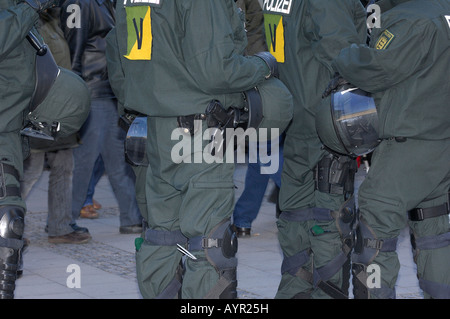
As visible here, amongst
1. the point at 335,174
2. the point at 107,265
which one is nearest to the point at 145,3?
the point at 335,174

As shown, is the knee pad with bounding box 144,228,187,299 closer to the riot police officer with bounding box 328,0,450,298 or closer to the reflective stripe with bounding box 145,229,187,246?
the reflective stripe with bounding box 145,229,187,246

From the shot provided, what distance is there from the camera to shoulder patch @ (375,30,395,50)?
5.06 metres

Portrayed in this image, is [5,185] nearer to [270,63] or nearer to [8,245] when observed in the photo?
[8,245]

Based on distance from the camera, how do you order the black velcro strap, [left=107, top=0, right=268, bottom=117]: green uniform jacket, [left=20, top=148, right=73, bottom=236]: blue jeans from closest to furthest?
[left=107, top=0, right=268, bottom=117]: green uniform jacket, the black velcro strap, [left=20, top=148, right=73, bottom=236]: blue jeans

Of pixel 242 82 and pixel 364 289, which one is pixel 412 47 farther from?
pixel 364 289

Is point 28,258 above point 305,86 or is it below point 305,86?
below

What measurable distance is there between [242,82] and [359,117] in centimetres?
75

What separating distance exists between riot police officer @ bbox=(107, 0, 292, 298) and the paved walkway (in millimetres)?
1364

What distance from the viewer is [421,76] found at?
5117 millimetres

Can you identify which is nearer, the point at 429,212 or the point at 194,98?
the point at 194,98

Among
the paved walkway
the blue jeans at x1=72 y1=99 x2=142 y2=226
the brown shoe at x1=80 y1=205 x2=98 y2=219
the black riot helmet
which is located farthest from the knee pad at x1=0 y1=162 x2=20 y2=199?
the brown shoe at x1=80 y1=205 x2=98 y2=219

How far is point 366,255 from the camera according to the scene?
5.24 meters

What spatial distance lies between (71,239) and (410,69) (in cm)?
396

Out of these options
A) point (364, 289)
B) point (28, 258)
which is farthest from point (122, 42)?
point (28, 258)
